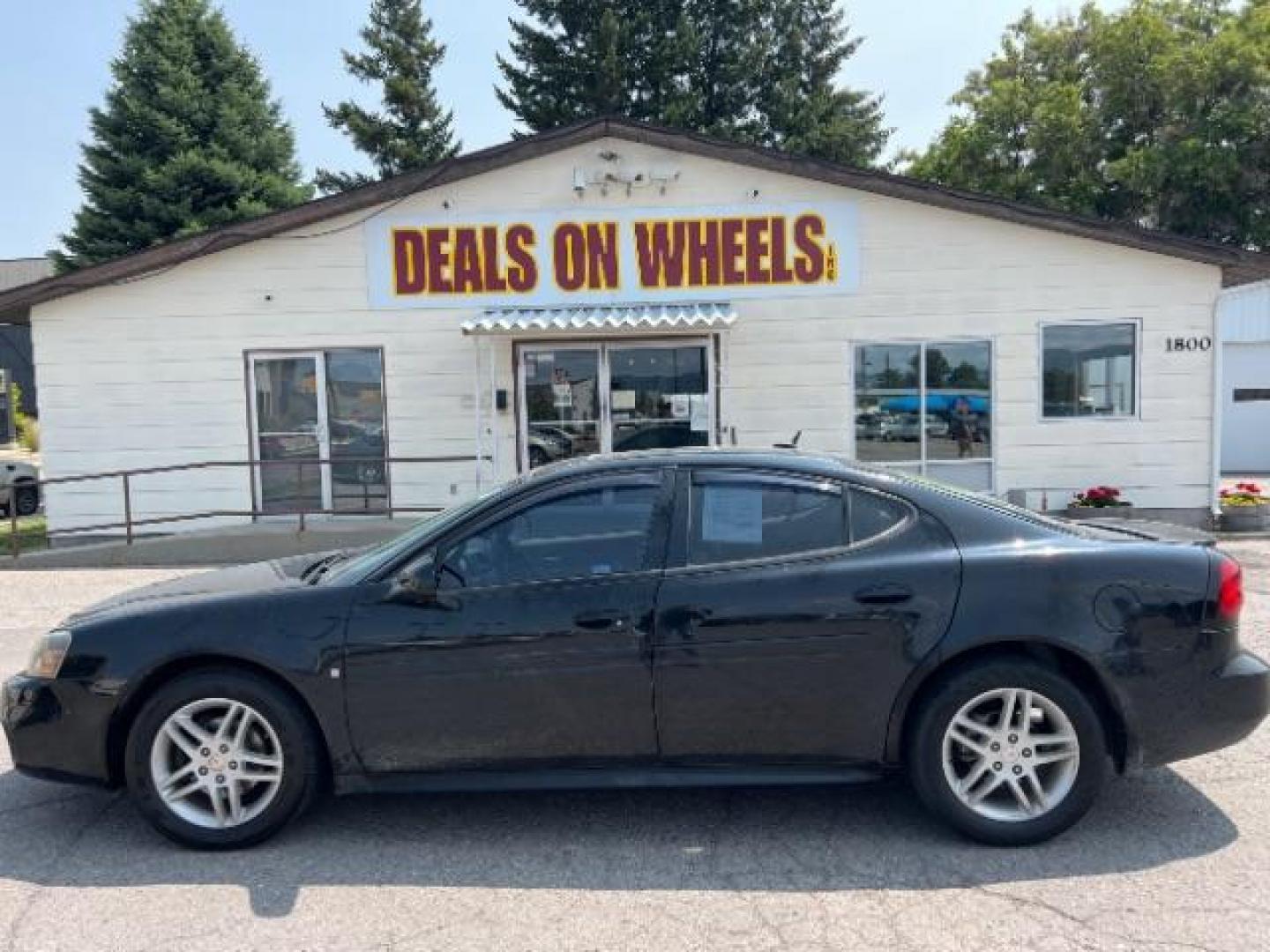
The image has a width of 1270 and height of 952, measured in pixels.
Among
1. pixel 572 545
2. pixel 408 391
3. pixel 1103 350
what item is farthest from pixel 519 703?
pixel 1103 350

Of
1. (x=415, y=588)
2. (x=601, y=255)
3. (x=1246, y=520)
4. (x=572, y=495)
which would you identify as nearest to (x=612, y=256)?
(x=601, y=255)

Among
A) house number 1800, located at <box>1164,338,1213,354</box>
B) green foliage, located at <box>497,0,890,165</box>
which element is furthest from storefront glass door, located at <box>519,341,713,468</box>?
green foliage, located at <box>497,0,890,165</box>

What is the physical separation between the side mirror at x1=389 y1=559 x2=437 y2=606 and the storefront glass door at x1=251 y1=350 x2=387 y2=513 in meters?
8.08

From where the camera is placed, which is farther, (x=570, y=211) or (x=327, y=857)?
(x=570, y=211)

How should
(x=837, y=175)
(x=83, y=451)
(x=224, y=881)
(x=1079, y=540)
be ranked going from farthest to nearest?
(x=83, y=451), (x=837, y=175), (x=1079, y=540), (x=224, y=881)

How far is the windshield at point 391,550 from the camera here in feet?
12.8

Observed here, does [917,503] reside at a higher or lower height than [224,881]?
higher

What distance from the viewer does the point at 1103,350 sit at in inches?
440

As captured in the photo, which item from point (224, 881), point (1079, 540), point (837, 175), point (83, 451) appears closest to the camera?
point (224, 881)

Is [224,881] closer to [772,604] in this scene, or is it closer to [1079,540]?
[772,604]

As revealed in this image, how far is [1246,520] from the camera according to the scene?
36.3ft

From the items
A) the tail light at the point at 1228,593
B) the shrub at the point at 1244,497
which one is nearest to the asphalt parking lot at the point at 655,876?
the tail light at the point at 1228,593

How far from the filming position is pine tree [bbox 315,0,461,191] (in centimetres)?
3081

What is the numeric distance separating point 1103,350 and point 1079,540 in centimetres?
831
